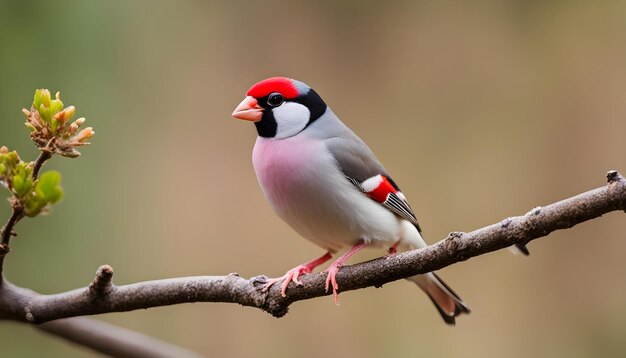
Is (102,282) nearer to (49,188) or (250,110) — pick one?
(49,188)

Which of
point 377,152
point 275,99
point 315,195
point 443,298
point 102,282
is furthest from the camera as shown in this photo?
point 377,152

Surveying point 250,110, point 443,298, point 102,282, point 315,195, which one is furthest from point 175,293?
point 443,298

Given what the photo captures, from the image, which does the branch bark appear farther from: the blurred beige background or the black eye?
the blurred beige background

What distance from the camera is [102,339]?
1761mm

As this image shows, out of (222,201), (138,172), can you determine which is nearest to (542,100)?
(222,201)

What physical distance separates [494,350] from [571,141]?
0.89m

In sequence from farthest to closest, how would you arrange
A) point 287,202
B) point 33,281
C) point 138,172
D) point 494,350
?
point 138,172 < point 494,350 < point 33,281 < point 287,202

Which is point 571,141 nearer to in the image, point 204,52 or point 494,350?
point 494,350

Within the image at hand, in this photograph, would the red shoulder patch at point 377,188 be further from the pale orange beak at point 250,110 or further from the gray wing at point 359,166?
the pale orange beak at point 250,110

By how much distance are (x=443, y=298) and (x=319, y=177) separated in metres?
0.54

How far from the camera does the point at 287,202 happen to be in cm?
162

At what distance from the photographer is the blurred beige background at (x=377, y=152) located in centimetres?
292

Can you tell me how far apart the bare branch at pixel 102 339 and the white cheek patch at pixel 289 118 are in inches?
23.7

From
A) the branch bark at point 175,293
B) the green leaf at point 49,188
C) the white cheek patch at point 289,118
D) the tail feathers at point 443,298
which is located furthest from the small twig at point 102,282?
the tail feathers at point 443,298
